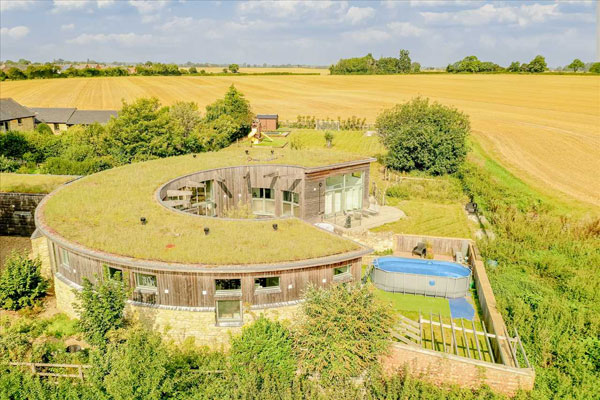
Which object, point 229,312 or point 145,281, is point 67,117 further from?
point 229,312

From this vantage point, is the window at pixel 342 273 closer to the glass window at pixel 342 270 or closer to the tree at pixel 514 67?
the glass window at pixel 342 270

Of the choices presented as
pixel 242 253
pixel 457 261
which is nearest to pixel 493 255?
pixel 457 261

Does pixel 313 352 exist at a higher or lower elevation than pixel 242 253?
lower

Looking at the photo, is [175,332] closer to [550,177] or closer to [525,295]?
[525,295]

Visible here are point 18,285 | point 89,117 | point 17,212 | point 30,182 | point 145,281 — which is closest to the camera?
point 145,281

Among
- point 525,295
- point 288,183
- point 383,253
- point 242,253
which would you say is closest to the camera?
point 242,253

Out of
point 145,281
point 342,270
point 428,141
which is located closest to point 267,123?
point 428,141
